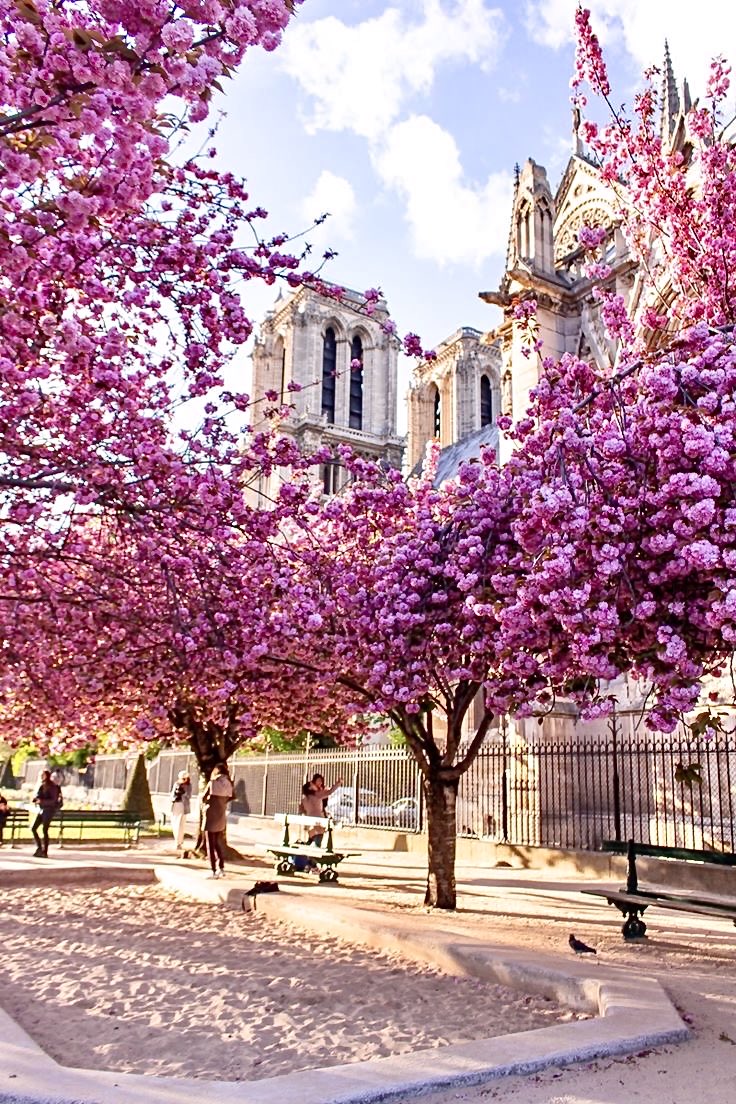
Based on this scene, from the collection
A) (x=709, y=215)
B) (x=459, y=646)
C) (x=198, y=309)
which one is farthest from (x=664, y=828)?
(x=198, y=309)

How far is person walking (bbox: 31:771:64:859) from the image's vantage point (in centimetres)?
1628

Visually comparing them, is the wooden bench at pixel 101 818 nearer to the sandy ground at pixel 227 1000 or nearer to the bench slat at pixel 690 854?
the sandy ground at pixel 227 1000

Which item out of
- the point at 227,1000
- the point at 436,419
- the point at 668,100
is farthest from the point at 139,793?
the point at 436,419

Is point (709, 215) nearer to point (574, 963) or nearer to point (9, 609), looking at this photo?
point (574, 963)

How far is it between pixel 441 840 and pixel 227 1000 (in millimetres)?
4631

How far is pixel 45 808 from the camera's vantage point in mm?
16578

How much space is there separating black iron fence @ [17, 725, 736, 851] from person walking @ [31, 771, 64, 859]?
623 centimetres

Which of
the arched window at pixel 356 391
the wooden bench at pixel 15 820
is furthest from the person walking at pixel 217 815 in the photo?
the arched window at pixel 356 391

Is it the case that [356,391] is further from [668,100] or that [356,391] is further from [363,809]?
[363,809]

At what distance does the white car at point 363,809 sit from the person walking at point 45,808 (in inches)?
229

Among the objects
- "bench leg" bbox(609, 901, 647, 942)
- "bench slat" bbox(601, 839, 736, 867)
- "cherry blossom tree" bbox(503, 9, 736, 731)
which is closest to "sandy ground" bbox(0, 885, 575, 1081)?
"cherry blossom tree" bbox(503, 9, 736, 731)

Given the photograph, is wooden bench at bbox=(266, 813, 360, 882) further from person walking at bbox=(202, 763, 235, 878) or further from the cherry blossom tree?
the cherry blossom tree

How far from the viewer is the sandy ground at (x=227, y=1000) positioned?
5320 millimetres

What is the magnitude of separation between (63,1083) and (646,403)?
17.2 feet
